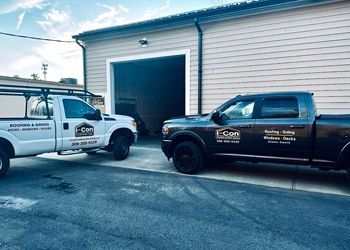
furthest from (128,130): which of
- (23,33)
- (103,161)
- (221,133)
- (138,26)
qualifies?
(23,33)

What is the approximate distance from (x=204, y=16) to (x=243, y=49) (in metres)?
1.82

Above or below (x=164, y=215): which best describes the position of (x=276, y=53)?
above

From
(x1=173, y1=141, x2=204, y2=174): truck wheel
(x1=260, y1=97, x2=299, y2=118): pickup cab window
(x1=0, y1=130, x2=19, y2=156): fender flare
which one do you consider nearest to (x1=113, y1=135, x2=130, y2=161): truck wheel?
(x1=173, y1=141, x2=204, y2=174): truck wheel

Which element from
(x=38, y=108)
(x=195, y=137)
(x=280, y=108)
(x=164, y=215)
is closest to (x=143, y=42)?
(x=38, y=108)

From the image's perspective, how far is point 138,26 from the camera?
961 centimetres

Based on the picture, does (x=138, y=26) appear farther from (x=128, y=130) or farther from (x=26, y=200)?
(x=26, y=200)

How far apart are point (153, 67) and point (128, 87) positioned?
9.05 feet

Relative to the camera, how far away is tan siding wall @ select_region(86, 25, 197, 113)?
901cm

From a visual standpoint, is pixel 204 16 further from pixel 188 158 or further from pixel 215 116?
pixel 188 158

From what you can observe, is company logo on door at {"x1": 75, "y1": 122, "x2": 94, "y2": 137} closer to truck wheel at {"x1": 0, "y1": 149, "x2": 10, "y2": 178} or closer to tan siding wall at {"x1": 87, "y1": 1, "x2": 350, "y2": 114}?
truck wheel at {"x1": 0, "y1": 149, "x2": 10, "y2": 178}

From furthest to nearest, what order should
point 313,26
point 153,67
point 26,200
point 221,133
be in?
1. point 153,67
2. point 313,26
3. point 221,133
4. point 26,200

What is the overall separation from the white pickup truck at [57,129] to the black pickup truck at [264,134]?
2.08 m

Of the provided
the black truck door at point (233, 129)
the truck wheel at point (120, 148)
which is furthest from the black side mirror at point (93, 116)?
the black truck door at point (233, 129)

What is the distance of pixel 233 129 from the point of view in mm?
5586
